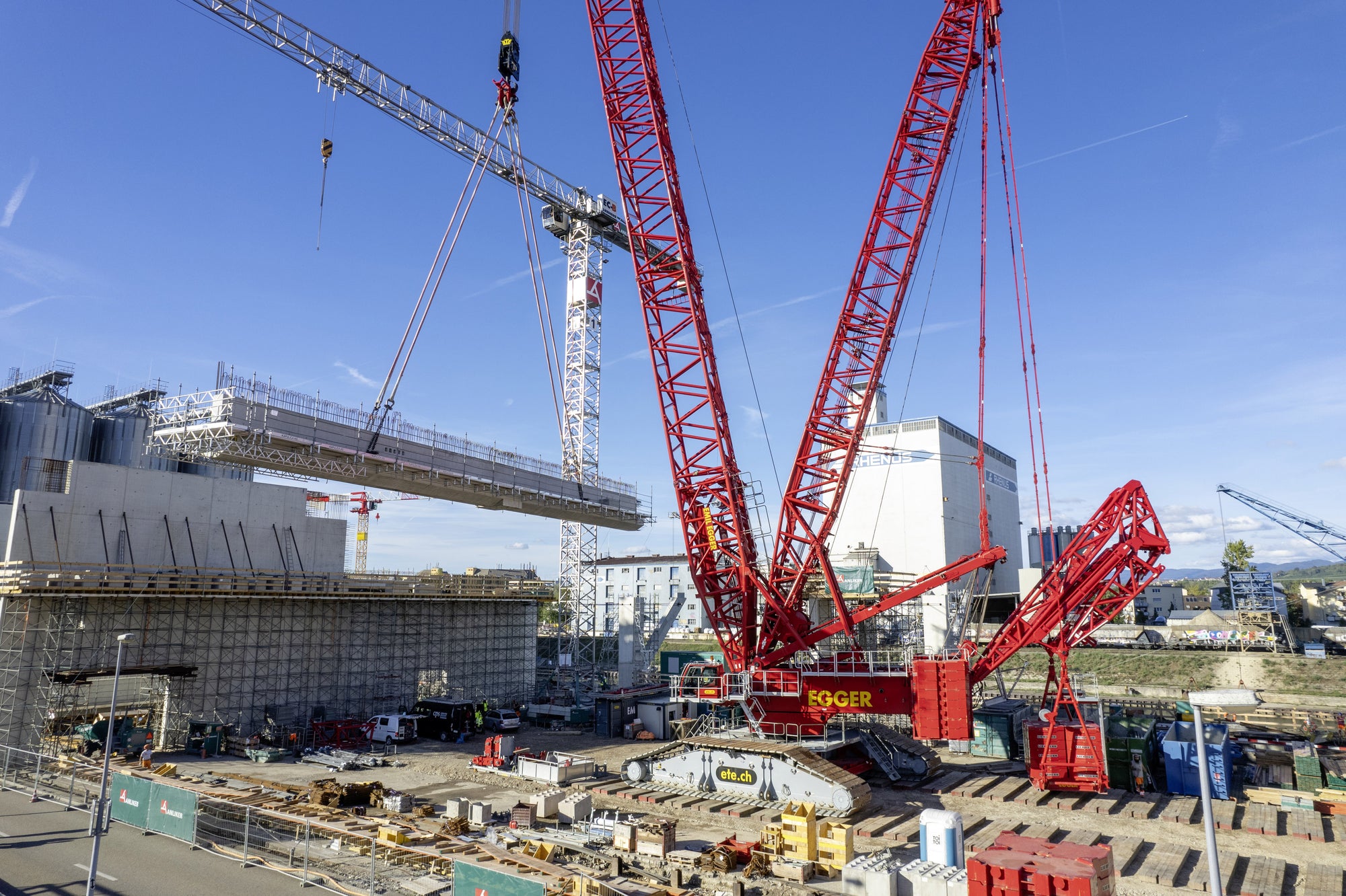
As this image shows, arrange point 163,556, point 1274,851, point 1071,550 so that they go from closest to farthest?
point 1274,851 < point 1071,550 < point 163,556

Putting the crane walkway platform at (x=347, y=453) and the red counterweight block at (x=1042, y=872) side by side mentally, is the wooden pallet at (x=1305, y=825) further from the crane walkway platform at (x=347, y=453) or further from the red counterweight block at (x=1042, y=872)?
the crane walkway platform at (x=347, y=453)

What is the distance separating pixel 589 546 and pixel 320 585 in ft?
65.5

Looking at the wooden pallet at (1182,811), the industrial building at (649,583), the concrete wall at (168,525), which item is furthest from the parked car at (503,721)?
the industrial building at (649,583)

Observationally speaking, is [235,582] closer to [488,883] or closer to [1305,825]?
[488,883]

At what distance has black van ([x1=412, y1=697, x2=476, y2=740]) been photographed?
3781cm

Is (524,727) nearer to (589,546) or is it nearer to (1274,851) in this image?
(589,546)

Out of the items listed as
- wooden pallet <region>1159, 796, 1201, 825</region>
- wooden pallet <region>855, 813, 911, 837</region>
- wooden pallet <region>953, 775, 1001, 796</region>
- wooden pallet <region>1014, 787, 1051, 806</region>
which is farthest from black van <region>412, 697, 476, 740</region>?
wooden pallet <region>1159, 796, 1201, 825</region>

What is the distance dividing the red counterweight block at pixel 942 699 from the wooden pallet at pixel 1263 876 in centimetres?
790

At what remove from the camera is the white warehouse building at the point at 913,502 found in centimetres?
6538

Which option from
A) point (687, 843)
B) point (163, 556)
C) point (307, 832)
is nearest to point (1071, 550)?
point (687, 843)

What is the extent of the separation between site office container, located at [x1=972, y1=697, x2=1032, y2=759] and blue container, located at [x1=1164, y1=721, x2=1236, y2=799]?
656 centimetres

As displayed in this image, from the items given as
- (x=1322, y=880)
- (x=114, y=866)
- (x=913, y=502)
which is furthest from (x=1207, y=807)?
(x=913, y=502)

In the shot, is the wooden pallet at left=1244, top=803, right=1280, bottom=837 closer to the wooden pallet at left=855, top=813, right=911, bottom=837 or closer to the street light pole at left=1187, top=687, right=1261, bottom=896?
the wooden pallet at left=855, top=813, right=911, bottom=837

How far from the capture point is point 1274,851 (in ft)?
66.0
